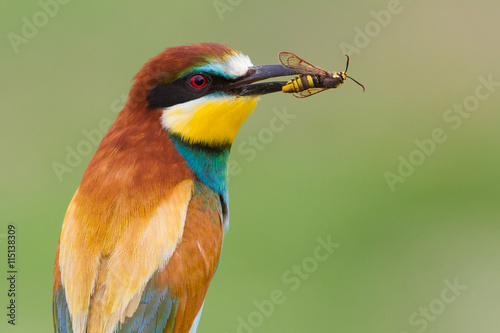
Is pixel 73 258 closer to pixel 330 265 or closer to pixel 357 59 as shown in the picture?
pixel 330 265

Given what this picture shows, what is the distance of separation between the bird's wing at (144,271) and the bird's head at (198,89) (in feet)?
0.58

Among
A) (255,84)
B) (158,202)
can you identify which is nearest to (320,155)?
(255,84)

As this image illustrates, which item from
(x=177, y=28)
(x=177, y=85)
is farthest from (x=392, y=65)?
(x=177, y=85)

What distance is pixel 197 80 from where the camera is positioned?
2533mm

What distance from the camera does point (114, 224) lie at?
2.34m

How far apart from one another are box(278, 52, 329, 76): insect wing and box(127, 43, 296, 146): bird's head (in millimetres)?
119

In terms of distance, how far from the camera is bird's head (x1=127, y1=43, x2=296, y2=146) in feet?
8.28

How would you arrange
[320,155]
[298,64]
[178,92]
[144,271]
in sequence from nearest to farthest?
[144,271] < [178,92] < [298,64] < [320,155]

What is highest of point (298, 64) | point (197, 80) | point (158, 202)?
point (197, 80)

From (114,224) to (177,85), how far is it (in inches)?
18.7

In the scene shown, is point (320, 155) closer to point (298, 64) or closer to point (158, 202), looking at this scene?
point (298, 64)

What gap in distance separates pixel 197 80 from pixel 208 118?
120mm

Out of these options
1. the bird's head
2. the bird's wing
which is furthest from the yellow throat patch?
the bird's wing

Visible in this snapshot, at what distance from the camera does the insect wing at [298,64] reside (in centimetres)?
270
